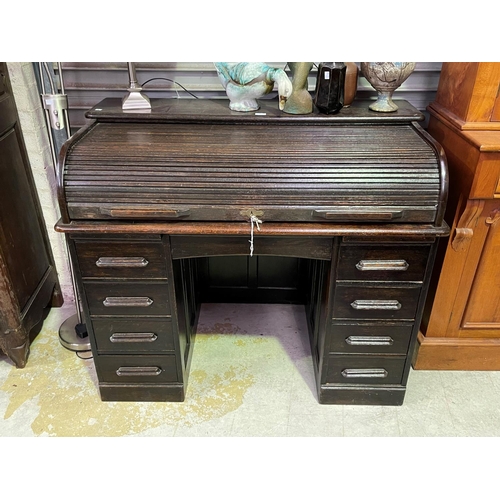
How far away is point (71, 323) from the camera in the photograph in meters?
2.51

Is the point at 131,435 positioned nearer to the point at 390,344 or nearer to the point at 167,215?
the point at 167,215

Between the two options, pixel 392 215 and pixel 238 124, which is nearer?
pixel 392 215

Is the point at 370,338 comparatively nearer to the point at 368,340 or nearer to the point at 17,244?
the point at 368,340

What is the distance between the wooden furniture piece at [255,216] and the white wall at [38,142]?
0.51 m

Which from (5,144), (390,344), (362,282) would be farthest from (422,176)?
(5,144)

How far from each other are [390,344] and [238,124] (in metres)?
1.11

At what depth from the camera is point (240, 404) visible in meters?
2.08

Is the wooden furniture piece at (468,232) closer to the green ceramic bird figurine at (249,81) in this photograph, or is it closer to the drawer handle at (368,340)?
the drawer handle at (368,340)

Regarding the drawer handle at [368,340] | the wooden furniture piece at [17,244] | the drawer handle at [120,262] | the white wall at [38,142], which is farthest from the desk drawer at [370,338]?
the white wall at [38,142]

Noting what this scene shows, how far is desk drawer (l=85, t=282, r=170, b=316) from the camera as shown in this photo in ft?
5.86

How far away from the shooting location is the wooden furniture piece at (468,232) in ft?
5.77

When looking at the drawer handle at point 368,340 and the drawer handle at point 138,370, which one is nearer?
the drawer handle at point 368,340

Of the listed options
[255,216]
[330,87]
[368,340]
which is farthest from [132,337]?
[330,87]

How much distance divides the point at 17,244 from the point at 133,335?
79cm
